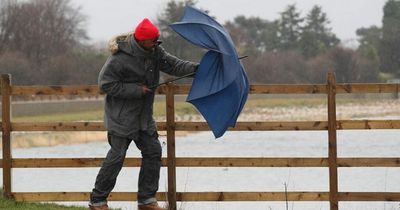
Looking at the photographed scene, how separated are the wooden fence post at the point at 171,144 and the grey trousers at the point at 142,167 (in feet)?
3.01

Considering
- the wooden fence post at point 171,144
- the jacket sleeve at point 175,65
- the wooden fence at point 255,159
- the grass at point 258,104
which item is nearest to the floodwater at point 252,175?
the wooden fence post at point 171,144

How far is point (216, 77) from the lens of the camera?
709 cm

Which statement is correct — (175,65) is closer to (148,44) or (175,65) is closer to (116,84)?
(148,44)

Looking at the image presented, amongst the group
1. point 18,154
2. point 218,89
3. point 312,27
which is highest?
point 312,27

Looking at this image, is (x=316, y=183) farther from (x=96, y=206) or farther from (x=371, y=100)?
(x=371, y=100)

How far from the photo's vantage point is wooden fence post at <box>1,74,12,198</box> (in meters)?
8.57

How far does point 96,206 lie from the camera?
23.8 feet

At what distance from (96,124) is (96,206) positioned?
129cm

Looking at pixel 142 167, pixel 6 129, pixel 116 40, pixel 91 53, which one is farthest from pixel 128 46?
pixel 91 53

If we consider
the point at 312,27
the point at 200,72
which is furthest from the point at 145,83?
the point at 312,27

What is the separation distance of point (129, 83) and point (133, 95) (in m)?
0.16

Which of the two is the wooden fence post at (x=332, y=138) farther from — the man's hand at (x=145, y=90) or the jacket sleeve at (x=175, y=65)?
the man's hand at (x=145, y=90)

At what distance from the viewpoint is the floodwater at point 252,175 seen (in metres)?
11.6

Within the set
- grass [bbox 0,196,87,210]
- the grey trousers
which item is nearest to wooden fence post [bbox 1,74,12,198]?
grass [bbox 0,196,87,210]
